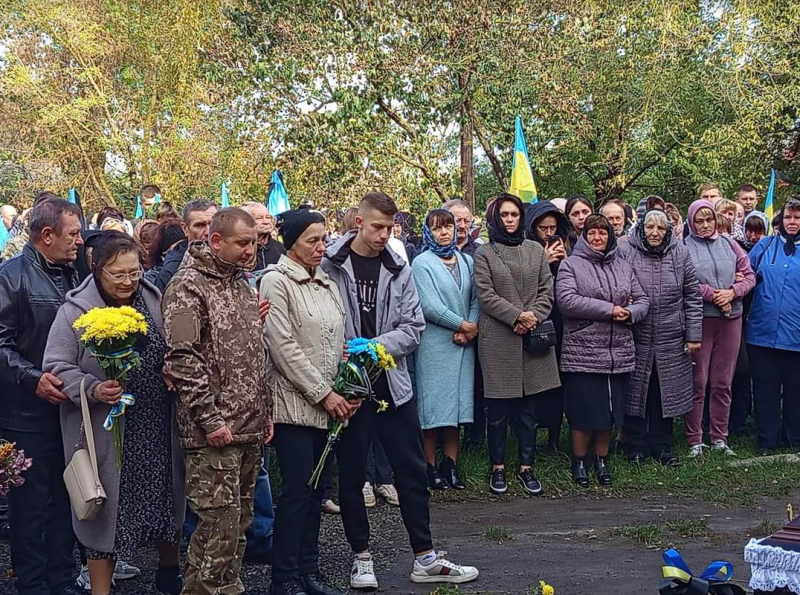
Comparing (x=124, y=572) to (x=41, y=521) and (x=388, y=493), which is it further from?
(x=388, y=493)

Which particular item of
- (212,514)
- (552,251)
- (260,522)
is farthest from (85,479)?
(552,251)

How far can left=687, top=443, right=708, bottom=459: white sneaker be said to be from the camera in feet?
26.8

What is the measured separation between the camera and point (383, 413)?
5.36m

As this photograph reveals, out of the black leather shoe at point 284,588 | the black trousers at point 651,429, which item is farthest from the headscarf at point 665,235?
the black leather shoe at point 284,588

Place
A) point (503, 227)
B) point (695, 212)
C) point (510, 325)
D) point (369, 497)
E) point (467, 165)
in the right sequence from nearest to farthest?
point (369, 497), point (510, 325), point (503, 227), point (695, 212), point (467, 165)

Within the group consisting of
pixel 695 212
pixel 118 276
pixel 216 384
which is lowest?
pixel 216 384

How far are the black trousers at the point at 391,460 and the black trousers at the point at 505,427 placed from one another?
2.14 metres

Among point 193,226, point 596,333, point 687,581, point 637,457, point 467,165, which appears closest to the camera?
point 687,581

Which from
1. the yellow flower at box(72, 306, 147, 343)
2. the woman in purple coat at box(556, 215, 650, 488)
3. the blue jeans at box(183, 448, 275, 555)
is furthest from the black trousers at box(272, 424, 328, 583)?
the woman in purple coat at box(556, 215, 650, 488)

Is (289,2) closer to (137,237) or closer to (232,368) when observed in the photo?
(137,237)

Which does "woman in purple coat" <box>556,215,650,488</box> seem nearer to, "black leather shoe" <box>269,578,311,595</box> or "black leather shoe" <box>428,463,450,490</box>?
"black leather shoe" <box>428,463,450,490</box>

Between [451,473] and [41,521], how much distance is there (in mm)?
3458

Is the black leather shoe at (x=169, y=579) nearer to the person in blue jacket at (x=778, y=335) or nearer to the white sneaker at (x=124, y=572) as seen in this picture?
the white sneaker at (x=124, y=572)

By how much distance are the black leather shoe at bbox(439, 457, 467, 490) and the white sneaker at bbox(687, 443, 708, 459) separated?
7.17 ft
